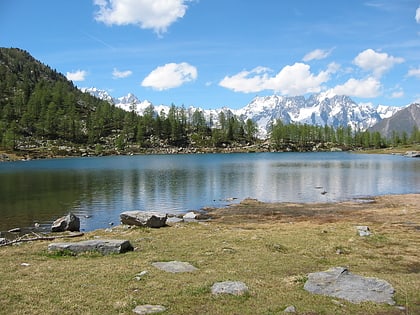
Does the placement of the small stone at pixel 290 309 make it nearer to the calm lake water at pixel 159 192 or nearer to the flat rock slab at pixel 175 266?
the flat rock slab at pixel 175 266

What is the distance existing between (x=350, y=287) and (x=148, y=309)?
9.07 meters

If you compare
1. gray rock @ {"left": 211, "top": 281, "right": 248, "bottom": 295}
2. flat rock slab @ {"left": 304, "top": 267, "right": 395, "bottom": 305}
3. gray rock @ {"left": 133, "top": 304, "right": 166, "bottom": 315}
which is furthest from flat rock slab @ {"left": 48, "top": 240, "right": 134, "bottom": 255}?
flat rock slab @ {"left": 304, "top": 267, "right": 395, "bottom": 305}

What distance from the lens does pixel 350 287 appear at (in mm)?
17297

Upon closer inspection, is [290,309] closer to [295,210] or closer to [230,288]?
[230,288]

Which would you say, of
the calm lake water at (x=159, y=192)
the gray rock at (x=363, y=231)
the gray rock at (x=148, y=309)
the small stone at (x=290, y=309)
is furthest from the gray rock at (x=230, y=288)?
the calm lake water at (x=159, y=192)

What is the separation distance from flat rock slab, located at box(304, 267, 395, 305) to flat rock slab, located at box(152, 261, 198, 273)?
258 inches

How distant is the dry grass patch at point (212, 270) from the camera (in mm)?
15609

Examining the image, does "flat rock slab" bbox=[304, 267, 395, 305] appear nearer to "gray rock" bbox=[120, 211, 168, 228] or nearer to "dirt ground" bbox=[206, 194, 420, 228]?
"dirt ground" bbox=[206, 194, 420, 228]

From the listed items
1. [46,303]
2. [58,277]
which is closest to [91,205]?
[58,277]

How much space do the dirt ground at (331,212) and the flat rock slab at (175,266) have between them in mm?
23089

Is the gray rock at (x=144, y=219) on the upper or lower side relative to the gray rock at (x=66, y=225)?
upper

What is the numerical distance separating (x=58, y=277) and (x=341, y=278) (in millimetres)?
14050

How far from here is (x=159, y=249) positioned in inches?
1064

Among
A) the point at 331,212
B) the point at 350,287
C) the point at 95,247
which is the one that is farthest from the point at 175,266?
the point at 331,212
